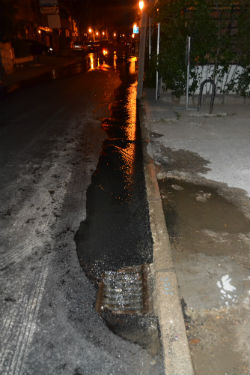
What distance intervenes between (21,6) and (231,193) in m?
40.5

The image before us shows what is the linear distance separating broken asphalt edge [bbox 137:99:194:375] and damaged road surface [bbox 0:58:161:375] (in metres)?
0.14

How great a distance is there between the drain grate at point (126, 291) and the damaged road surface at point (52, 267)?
0.32 feet

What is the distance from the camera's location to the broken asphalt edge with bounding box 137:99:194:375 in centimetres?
219

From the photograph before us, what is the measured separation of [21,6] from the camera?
35.2m

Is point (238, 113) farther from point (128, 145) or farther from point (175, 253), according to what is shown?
point (175, 253)

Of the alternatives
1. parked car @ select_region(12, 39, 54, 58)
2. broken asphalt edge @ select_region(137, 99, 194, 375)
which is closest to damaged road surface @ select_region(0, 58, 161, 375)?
broken asphalt edge @ select_region(137, 99, 194, 375)

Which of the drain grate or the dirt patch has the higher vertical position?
the dirt patch

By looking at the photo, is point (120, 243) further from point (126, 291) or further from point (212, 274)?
point (212, 274)

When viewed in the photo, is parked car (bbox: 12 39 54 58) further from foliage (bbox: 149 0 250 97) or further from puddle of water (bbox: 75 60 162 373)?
puddle of water (bbox: 75 60 162 373)

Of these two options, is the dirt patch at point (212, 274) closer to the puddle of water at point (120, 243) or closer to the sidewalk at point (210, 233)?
the sidewalk at point (210, 233)

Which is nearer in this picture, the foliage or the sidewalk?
the sidewalk

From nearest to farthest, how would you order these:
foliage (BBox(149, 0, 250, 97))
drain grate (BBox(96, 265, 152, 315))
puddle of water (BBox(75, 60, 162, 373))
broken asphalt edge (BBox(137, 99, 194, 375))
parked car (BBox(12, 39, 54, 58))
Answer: broken asphalt edge (BBox(137, 99, 194, 375)), puddle of water (BBox(75, 60, 162, 373)), drain grate (BBox(96, 265, 152, 315)), foliage (BBox(149, 0, 250, 97)), parked car (BBox(12, 39, 54, 58))

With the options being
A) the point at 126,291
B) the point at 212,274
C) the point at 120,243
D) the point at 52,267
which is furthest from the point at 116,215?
the point at 212,274

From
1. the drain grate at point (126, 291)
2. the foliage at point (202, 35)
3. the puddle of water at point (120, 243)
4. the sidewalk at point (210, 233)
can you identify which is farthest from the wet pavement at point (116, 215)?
the foliage at point (202, 35)
